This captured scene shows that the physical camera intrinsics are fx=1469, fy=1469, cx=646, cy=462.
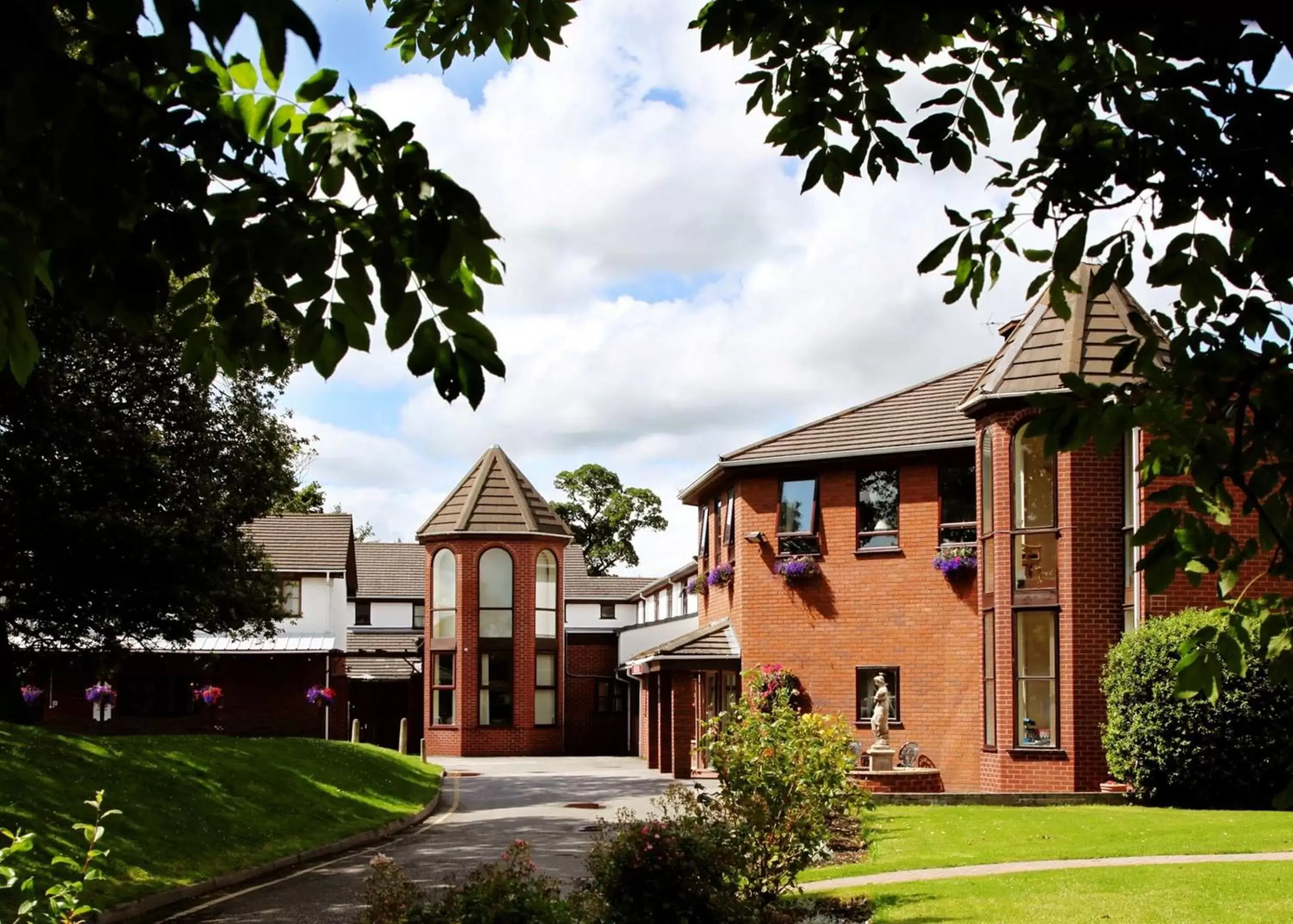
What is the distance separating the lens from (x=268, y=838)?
2042 centimetres

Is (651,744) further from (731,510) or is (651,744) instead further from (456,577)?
(456,577)

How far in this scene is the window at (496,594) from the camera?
4897cm

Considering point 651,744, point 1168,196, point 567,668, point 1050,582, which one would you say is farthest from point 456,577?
point 1168,196

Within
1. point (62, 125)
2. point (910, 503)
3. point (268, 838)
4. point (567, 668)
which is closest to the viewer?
point (62, 125)

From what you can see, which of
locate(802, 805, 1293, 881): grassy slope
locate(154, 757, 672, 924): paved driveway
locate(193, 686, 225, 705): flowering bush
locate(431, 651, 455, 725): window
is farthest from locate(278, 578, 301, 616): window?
locate(802, 805, 1293, 881): grassy slope

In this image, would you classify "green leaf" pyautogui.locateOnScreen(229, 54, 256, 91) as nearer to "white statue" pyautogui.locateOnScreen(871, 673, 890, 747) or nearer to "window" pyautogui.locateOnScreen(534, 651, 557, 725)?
"white statue" pyautogui.locateOnScreen(871, 673, 890, 747)

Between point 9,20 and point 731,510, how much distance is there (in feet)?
105

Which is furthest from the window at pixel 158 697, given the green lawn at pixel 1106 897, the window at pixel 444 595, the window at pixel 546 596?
the green lawn at pixel 1106 897

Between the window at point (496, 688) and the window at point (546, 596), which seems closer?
the window at point (496, 688)

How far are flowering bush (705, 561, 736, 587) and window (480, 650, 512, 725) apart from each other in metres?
14.0

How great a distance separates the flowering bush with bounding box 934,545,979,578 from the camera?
29484 mm

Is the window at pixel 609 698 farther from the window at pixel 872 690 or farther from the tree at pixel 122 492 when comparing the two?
the tree at pixel 122 492

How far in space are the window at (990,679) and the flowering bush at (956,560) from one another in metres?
2.11

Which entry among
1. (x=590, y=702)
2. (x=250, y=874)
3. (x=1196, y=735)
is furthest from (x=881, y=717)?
(x=590, y=702)
